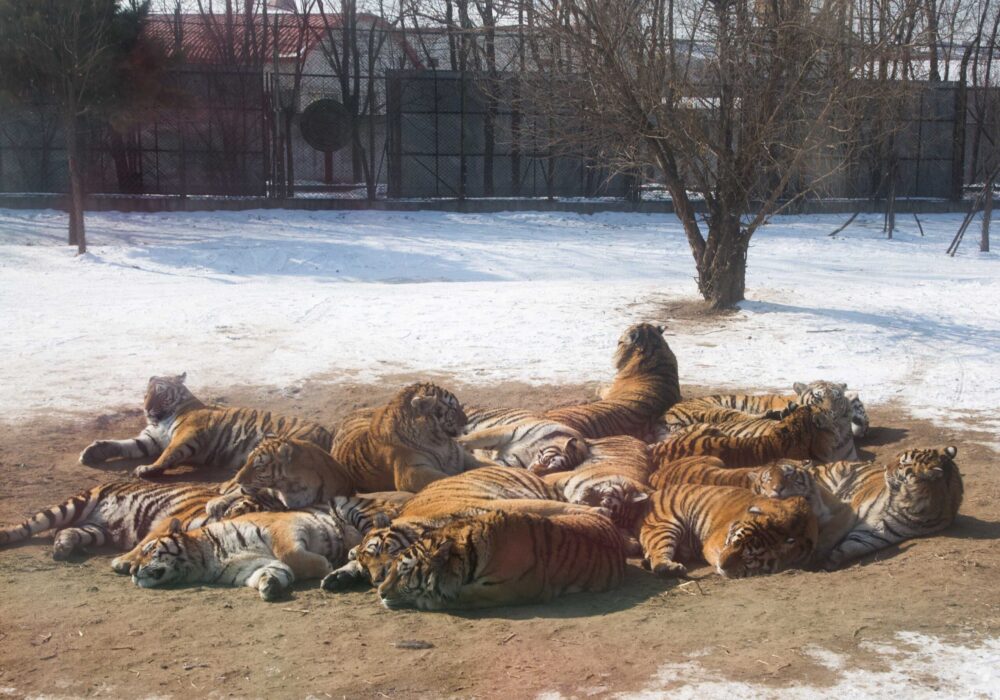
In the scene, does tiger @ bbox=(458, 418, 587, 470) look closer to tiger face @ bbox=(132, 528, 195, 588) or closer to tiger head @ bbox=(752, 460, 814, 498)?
tiger head @ bbox=(752, 460, 814, 498)

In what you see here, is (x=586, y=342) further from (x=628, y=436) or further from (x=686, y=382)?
(x=628, y=436)

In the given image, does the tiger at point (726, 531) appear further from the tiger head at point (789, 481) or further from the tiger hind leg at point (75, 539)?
the tiger hind leg at point (75, 539)

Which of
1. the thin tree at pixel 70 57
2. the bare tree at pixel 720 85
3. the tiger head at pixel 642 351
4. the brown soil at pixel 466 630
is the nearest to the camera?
the brown soil at pixel 466 630

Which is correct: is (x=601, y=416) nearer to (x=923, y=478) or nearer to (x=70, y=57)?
(x=923, y=478)

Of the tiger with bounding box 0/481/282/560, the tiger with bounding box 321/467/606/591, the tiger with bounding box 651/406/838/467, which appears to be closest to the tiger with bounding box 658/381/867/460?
the tiger with bounding box 651/406/838/467

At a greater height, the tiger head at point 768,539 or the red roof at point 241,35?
the red roof at point 241,35

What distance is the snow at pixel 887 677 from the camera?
11.0 ft

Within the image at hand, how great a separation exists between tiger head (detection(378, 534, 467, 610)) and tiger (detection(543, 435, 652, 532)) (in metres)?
1.38

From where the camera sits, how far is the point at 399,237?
1803 centimetres

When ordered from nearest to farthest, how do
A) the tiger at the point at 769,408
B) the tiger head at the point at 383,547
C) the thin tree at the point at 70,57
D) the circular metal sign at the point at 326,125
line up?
the tiger head at the point at 383,547 → the tiger at the point at 769,408 → the thin tree at the point at 70,57 → the circular metal sign at the point at 326,125

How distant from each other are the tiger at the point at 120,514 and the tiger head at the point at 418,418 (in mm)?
903

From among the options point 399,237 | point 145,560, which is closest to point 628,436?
point 145,560

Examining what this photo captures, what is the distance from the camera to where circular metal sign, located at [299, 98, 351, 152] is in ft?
74.4

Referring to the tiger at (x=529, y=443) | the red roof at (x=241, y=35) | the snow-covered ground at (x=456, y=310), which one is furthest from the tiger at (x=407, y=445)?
the red roof at (x=241, y=35)
